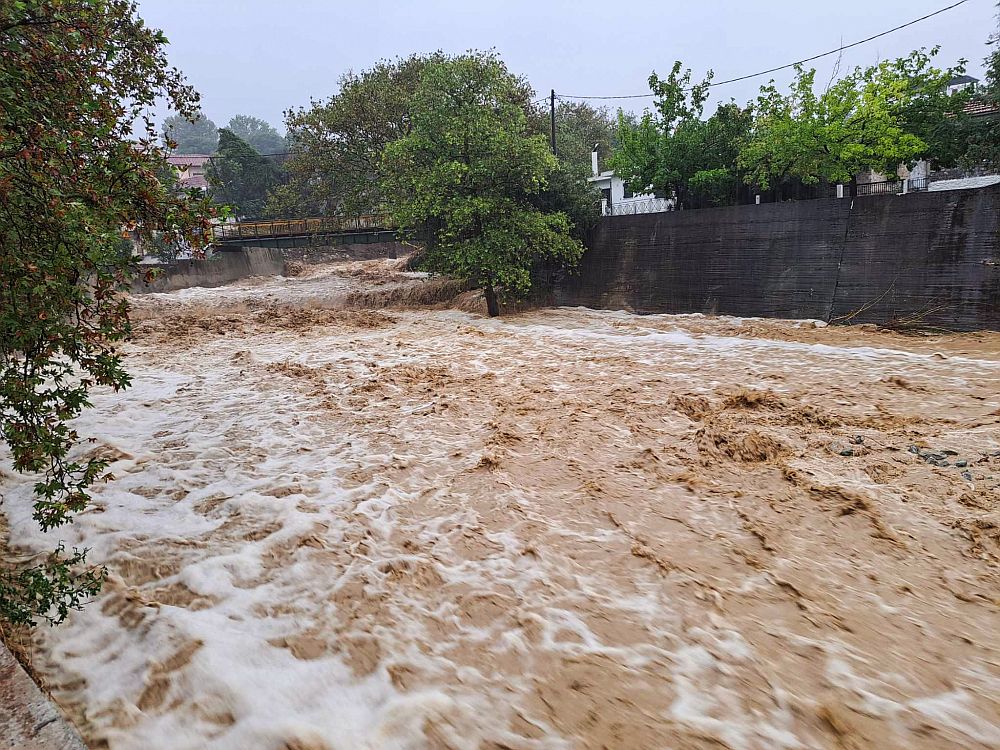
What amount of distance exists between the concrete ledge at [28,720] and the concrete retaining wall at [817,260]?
1321cm

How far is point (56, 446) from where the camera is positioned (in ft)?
9.12

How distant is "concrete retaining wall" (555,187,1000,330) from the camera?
10586 millimetres

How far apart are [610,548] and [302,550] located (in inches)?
90.9

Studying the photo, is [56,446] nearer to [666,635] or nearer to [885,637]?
[666,635]

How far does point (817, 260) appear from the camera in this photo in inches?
488

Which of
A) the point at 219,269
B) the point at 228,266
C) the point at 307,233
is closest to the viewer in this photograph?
the point at 307,233

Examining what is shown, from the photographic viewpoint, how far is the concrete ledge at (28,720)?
192cm

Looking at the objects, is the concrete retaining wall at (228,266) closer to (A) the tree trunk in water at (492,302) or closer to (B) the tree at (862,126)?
(A) the tree trunk in water at (492,302)

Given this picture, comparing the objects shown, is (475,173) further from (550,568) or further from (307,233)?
(307,233)

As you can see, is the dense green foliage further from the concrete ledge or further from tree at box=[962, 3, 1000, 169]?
the concrete ledge

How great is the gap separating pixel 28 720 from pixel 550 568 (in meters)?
2.88

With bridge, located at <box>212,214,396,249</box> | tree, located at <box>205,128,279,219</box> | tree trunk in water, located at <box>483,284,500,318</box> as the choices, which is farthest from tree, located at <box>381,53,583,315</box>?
tree, located at <box>205,128,279,219</box>

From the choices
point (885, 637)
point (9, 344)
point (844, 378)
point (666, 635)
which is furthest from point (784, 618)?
point (844, 378)

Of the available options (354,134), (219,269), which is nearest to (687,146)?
(354,134)
